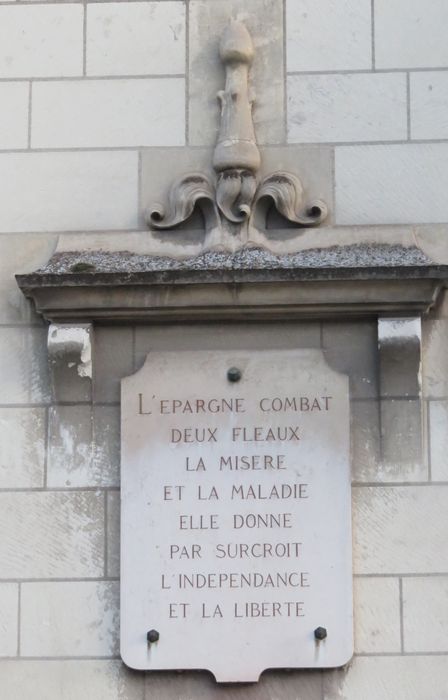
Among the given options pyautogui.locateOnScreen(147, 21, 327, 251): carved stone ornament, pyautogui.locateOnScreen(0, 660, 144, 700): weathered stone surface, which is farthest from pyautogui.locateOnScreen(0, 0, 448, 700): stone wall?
pyautogui.locateOnScreen(147, 21, 327, 251): carved stone ornament

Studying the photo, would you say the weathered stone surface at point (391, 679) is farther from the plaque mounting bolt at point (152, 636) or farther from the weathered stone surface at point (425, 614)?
the plaque mounting bolt at point (152, 636)

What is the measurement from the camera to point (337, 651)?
7895mm

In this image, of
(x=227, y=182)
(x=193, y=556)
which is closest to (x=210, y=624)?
(x=193, y=556)

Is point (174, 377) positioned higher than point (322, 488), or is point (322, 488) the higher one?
point (174, 377)

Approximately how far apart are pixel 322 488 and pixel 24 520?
53.7 inches

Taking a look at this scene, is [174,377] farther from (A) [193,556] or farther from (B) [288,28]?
(B) [288,28]

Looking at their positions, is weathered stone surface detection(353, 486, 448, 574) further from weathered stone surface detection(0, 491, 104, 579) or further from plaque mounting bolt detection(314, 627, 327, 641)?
weathered stone surface detection(0, 491, 104, 579)

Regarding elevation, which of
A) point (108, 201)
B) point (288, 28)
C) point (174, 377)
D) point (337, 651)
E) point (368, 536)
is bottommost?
point (337, 651)

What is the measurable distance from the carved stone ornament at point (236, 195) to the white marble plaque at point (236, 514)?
1.95 feet

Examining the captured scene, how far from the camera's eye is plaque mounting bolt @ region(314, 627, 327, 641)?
310 inches

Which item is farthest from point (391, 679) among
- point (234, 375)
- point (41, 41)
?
point (41, 41)

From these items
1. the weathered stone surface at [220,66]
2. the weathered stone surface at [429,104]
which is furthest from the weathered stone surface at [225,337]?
the weathered stone surface at [429,104]

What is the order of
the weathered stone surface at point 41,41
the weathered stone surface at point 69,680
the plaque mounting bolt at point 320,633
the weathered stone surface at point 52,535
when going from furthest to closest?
the weathered stone surface at point 41,41 < the weathered stone surface at point 52,535 < the weathered stone surface at point 69,680 < the plaque mounting bolt at point 320,633

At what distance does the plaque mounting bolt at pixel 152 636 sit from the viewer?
7922 mm
